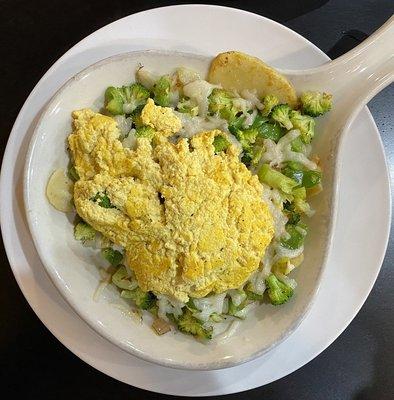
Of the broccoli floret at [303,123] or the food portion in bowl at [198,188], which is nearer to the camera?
the food portion in bowl at [198,188]

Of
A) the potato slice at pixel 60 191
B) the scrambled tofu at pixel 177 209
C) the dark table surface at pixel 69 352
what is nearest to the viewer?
the scrambled tofu at pixel 177 209

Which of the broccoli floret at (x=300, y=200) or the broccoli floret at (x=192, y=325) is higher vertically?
the broccoli floret at (x=300, y=200)

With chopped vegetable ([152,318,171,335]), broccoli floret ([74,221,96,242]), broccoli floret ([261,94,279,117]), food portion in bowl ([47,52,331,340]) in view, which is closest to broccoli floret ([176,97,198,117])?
food portion in bowl ([47,52,331,340])

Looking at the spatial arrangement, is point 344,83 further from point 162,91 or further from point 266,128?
point 162,91

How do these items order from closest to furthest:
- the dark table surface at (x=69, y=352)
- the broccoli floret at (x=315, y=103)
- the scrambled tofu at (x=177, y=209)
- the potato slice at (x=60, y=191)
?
the scrambled tofu at (x=177, y=209) < the potato slice at (x=60, y=191) < the broccoli floret at (x=315, y=103) < the dark table surface at (x=69, y=352)

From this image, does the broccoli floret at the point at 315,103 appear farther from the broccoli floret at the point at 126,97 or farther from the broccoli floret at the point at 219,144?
the broccoli floret at the point at 126,97

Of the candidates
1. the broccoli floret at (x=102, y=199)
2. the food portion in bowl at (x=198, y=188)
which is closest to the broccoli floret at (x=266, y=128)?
the food portion in bowl at (x=198, y=188)

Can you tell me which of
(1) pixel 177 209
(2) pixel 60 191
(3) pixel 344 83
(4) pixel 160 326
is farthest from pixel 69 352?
(3) pixel 344 83
